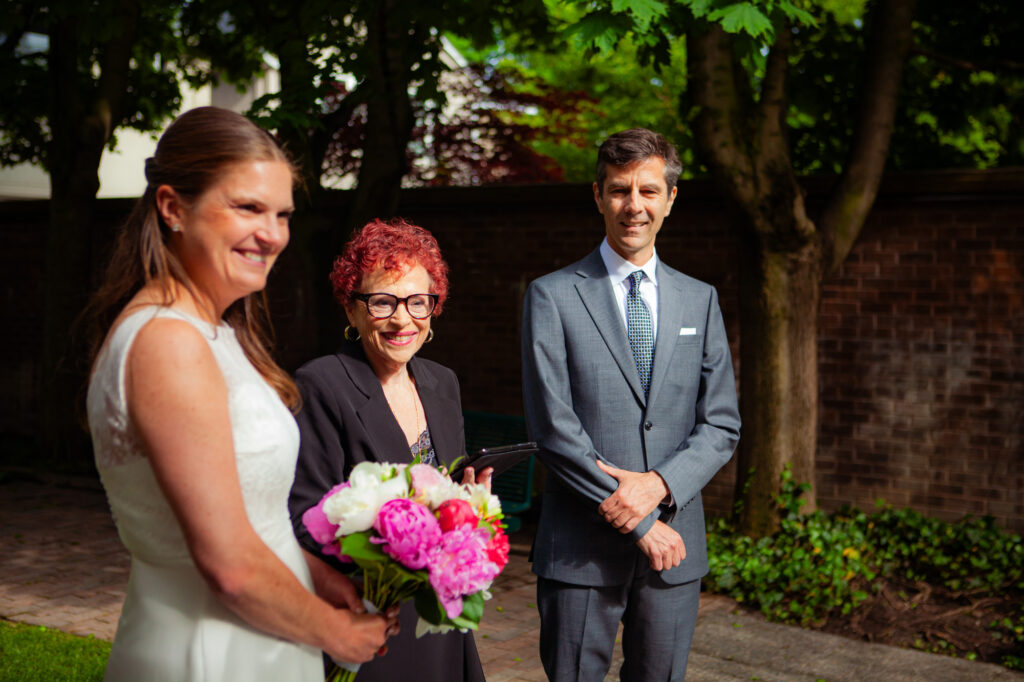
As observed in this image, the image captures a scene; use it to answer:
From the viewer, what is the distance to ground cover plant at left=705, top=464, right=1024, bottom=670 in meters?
5.61

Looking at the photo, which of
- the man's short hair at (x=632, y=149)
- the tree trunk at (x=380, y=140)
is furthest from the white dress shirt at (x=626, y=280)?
the tree trunk at (x=380, y=140)

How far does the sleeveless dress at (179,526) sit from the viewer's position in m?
1.72

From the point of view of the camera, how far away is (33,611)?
5746 mm

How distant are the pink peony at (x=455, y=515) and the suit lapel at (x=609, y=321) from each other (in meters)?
1.27

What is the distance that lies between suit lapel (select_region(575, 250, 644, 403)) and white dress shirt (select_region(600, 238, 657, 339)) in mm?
47

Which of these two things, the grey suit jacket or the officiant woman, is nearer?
the officiant woman

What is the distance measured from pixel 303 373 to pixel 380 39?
4951mm

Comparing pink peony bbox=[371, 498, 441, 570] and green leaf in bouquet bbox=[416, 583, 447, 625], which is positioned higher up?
pink peony bbox=[371, 498, 441, 570]

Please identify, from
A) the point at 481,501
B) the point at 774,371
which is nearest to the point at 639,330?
the point at 481,501

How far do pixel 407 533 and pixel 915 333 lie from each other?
20.2 feet

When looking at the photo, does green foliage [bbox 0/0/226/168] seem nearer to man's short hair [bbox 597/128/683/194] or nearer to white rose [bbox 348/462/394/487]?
man's short hair [bbox 597/128/683/194]

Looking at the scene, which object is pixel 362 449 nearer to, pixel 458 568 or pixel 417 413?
pixel 417 413

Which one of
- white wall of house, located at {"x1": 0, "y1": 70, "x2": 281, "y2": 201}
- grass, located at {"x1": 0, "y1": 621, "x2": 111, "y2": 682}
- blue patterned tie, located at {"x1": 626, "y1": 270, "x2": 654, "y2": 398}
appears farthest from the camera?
white wall of house, located at {"x1": 0, "y1": 70, "x2": 281, "y2": 201}

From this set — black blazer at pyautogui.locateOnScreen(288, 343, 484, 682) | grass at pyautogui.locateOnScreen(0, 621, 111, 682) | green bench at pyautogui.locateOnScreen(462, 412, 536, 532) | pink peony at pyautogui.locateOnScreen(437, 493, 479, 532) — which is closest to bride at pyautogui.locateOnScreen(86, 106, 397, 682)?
pink peony at pyautogui.locateOnScreen(437, 493, 479, 532)
